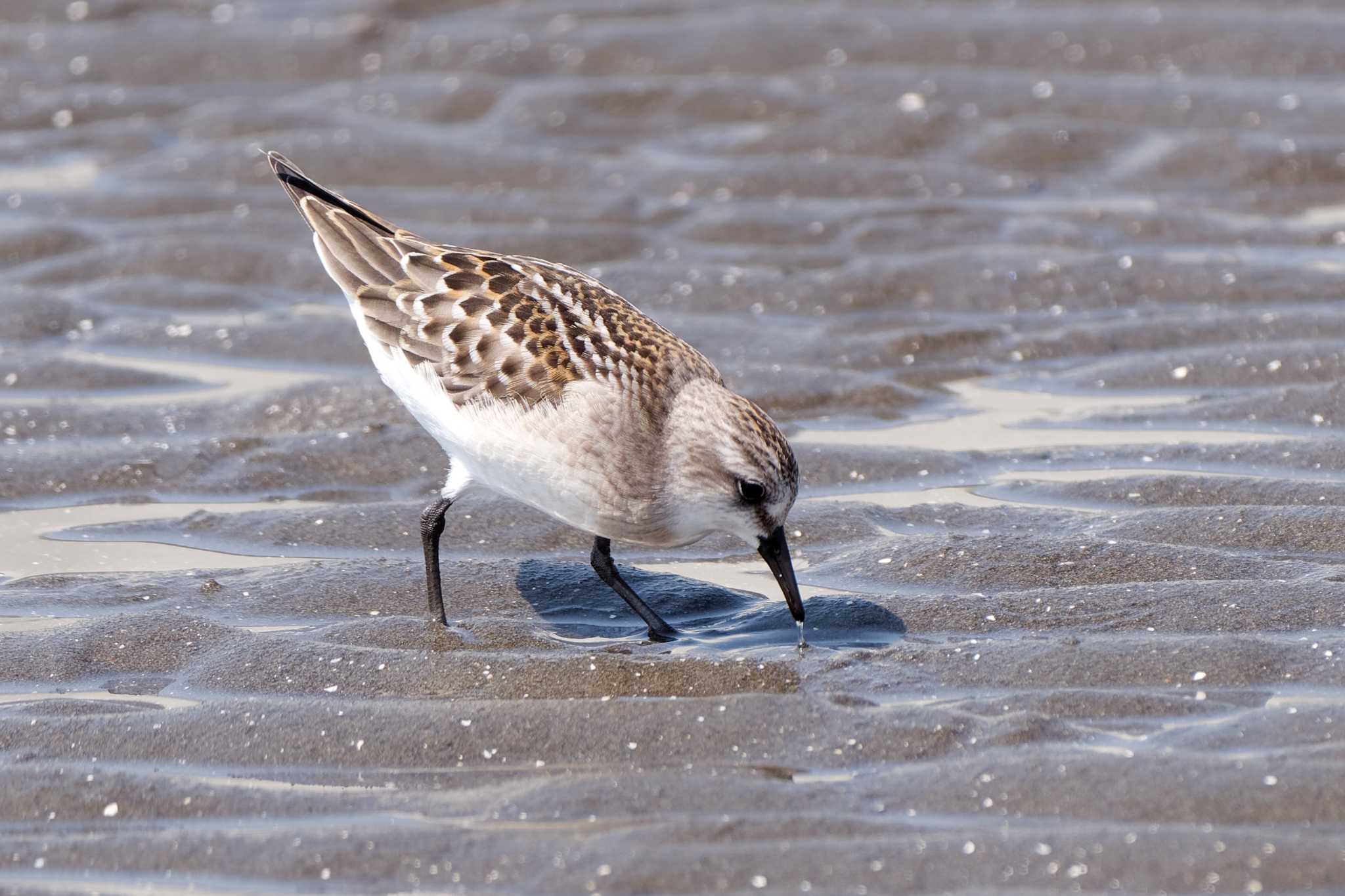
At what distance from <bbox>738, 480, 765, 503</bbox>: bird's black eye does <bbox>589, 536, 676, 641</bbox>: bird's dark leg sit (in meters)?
0.72

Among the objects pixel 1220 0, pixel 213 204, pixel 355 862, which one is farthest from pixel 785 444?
pixel 1220 0

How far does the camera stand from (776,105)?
48.7 feet

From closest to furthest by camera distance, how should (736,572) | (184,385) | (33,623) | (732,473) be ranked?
(732,473), (33,623), (736,572), (184,385)

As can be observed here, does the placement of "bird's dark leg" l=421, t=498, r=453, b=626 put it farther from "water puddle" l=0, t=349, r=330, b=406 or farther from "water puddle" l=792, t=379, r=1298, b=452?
"water puddle" l=0, t=349, r=330, b=406

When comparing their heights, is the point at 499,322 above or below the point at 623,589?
above

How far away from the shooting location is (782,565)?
6.80m

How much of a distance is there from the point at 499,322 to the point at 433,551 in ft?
3.21

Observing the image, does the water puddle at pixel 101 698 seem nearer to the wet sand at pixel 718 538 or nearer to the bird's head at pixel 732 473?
the wet sand at pixel 718 538

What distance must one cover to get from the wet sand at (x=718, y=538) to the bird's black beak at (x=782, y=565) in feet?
0.67

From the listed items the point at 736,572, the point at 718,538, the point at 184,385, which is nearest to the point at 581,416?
the point at 736,572

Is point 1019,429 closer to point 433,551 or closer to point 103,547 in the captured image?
point 433,551

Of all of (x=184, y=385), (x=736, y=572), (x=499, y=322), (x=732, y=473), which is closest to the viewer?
(x=732, y=473)

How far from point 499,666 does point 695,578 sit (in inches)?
54.1

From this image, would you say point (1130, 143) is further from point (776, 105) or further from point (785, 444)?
point (785, 444)
